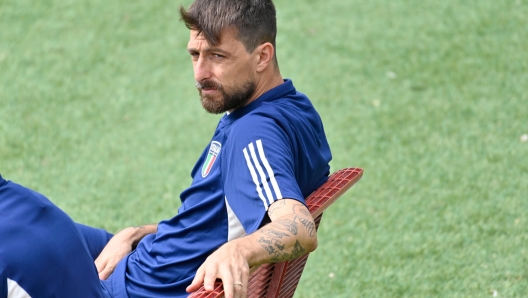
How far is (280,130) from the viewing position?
2473mm

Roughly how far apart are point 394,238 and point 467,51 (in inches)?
96.4

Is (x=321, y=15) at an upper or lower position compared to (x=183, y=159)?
upper

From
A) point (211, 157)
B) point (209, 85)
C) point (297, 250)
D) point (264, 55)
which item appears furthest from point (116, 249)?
point (297, 250)

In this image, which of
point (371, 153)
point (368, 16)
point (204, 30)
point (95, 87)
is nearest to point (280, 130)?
point (204, 30)

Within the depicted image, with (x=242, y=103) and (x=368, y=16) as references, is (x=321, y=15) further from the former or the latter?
(x=242, y=103)

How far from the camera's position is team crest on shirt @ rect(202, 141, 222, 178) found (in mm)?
2684

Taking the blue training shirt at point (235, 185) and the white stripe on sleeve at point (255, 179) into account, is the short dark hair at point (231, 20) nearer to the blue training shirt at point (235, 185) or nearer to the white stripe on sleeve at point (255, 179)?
the blue training shirt at point (235, 185)

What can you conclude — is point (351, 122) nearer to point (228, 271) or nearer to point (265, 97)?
point (265, 97)

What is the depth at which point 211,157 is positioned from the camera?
271 cm

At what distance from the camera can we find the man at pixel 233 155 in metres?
2.34

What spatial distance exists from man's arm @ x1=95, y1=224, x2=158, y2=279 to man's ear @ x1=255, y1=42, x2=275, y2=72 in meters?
0.94

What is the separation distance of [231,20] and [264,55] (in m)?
0.21

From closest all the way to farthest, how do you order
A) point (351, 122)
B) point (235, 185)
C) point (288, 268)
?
point (235, 185) < point (288, 268) < point (351, 122)

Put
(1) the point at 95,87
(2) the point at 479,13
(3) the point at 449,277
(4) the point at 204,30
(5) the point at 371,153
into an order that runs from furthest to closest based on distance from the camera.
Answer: (2) the point at 479,13 < (1) the point at 95,87 < (5) the point at 371,153 < (3) the point at 449,277 < (4) the point at 204,30
